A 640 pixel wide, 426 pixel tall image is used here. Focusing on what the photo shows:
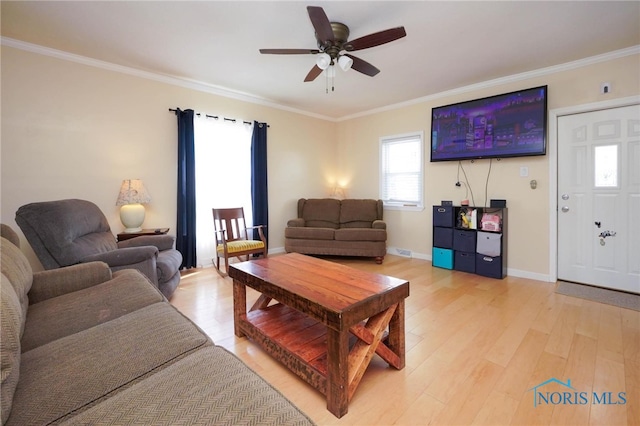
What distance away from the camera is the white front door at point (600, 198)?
2.91 meters

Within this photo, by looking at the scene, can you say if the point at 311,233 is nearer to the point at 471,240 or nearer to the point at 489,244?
the point at 471,240

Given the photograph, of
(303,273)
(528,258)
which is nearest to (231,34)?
(303,273)

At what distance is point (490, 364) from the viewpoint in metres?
1.80

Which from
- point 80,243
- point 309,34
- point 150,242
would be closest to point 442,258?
point 309,34

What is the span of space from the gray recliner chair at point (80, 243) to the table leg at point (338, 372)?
5.84ft

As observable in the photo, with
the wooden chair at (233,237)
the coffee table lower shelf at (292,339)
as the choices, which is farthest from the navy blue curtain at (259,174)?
the coffee table lower shelf at (292,339)

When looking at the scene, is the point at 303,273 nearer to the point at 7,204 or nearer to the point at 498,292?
the point at 498,292

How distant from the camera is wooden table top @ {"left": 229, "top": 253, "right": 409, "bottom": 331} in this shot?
1.43m

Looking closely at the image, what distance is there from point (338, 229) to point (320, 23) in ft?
10.0

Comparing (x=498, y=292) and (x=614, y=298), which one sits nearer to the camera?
(x=614, y=298)

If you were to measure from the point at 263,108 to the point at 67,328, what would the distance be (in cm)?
400

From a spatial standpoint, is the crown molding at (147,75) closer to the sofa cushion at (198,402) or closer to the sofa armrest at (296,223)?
the sofa armrest at (296,223)

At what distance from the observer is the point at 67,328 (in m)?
1.29

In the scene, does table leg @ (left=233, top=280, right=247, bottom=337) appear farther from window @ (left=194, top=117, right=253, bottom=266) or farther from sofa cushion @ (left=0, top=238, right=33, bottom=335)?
window @ (left=194, top=117, right=253, bottom=266)
